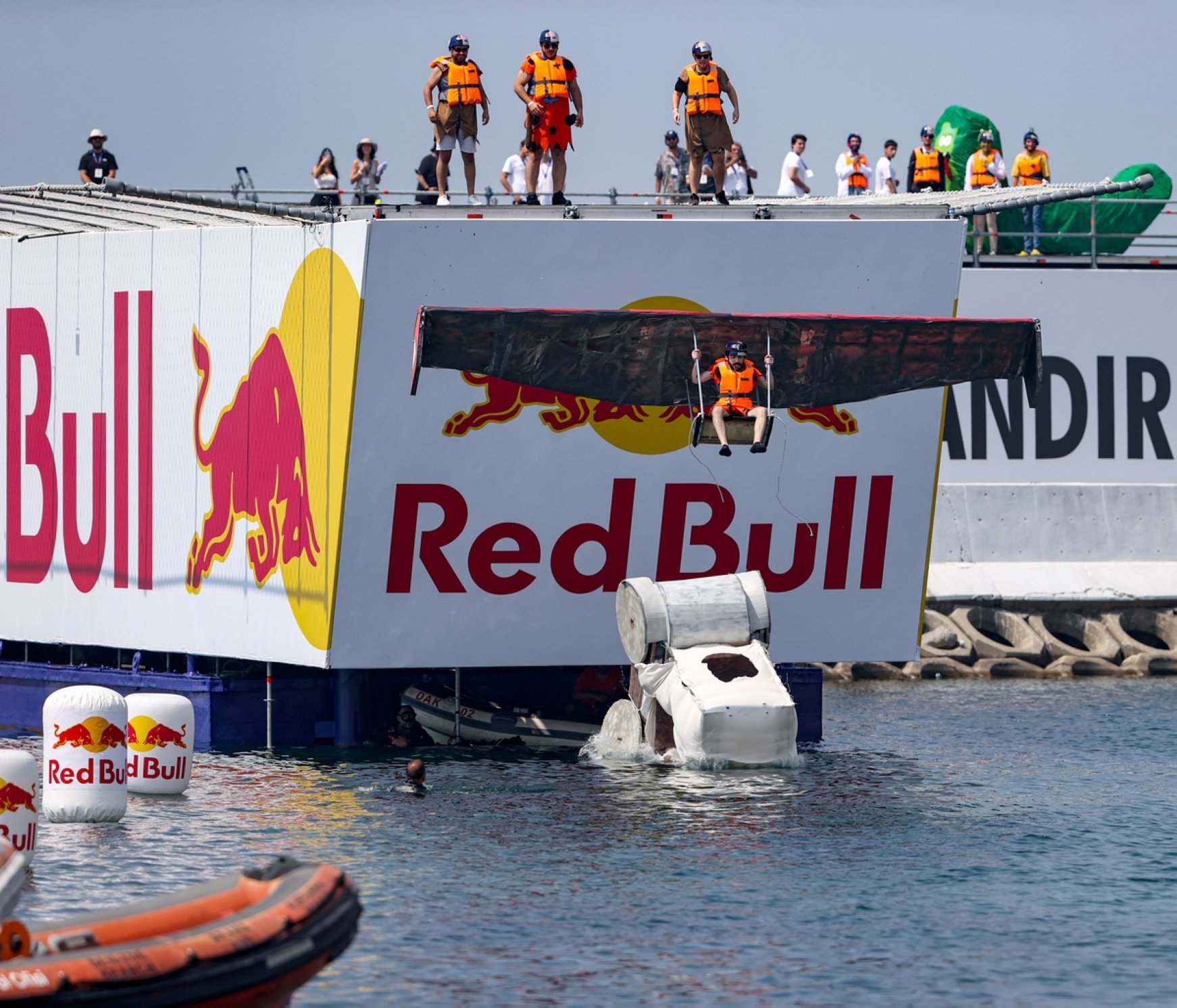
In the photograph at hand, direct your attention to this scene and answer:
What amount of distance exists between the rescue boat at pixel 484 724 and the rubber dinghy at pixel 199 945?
43.3ft

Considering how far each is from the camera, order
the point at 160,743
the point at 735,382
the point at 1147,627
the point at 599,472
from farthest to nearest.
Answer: the point at 1147,627, the point at 599,472, the point at 735,382, the point at 160,743

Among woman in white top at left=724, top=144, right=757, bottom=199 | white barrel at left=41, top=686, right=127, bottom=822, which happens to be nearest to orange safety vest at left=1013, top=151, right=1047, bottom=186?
woman in white top at left=724, top=144, right=757, bottom=199

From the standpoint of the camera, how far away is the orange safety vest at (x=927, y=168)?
4150cm

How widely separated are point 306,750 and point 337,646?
87.6 inches

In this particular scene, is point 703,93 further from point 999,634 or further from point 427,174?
point 999,634

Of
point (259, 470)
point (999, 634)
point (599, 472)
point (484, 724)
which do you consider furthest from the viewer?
point (999, 634)

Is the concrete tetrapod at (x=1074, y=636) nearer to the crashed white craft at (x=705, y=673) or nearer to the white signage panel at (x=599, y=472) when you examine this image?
the white signage panel at (x=599, y=472)

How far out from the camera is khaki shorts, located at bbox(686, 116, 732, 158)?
28.3 meters

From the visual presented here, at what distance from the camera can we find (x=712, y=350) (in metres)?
26.9

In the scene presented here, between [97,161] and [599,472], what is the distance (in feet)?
43.1

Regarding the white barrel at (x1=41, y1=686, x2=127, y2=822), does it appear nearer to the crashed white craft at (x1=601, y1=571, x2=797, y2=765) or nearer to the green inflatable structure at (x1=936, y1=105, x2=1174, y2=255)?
the crashed white craft at (x1=601, y1=571, x2=797, y2=765)

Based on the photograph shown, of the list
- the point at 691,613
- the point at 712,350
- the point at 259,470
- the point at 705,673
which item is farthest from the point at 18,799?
the point at 712,350

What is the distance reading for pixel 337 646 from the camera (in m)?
26.9

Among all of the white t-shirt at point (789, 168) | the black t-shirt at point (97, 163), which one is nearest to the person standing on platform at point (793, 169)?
the white t-shirt at point (789, 168)
